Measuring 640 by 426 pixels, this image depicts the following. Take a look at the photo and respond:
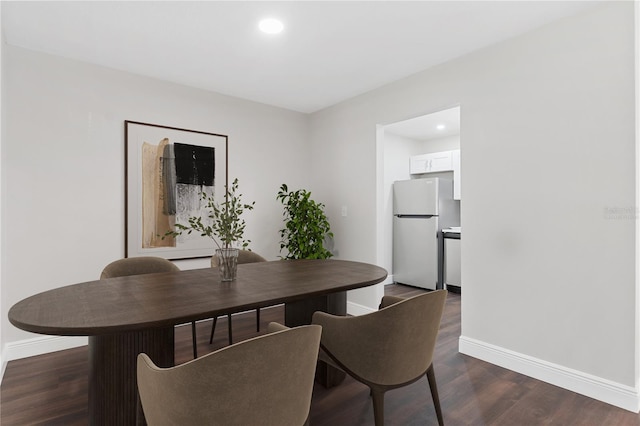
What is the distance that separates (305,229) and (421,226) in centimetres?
197

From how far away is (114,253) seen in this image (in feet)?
10.4

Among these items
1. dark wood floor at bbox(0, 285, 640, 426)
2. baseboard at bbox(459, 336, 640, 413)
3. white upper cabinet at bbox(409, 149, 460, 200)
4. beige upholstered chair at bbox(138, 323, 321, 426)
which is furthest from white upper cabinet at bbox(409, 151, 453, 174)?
beige upholstered chair at bbox(138, 323, 321, 426)

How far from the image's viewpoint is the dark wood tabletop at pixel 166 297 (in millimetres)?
1207

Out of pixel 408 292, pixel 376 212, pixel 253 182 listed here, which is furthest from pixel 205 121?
pixel 408 292

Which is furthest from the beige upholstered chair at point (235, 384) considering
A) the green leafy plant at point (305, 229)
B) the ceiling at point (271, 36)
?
the green leafy plant at point (305, 229)

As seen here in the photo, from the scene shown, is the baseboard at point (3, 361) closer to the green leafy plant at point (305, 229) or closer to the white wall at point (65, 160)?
the white wall at point (65, 160)

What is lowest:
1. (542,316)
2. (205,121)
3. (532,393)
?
(532,393)

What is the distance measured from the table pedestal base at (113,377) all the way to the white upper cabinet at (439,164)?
185 inches

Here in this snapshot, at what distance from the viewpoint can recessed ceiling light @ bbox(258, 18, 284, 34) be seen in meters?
2.35

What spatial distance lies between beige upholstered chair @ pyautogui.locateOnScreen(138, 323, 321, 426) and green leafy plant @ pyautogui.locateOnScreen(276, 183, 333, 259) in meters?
2.78

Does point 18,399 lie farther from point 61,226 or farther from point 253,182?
point 253,182

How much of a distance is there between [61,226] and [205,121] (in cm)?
167

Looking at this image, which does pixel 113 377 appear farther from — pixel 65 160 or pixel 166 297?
pixel 65 160

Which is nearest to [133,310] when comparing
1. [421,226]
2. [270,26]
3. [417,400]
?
[417,400]
